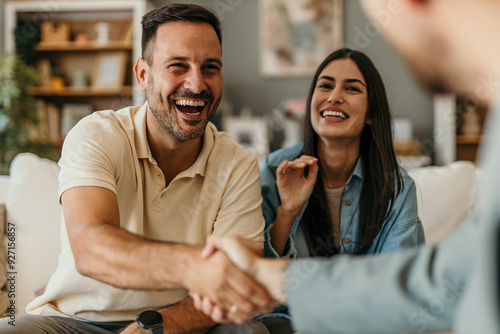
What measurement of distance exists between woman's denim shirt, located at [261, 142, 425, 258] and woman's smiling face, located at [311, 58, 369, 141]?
0.14 metres

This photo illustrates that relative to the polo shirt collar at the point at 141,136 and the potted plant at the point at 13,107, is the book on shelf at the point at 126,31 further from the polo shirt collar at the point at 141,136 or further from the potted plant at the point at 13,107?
the polo shirt collar at the point at 141,136

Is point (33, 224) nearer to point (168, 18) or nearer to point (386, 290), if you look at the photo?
point (168, 18)

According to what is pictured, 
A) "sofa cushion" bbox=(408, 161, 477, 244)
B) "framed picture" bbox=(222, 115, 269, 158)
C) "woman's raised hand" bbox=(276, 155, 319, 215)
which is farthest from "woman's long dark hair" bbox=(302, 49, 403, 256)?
"framed picture" bbox=(222, 115, 269, 158)

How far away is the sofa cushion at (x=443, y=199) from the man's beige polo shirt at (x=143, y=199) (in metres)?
0.72

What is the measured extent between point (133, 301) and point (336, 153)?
832 millimetres

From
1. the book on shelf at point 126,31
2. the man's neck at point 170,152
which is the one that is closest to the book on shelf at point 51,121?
the book on shelf at point 126,31

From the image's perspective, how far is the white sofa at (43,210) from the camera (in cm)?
176

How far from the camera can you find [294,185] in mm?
1626

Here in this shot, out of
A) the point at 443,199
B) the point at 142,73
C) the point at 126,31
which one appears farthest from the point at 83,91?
the point at 443,199

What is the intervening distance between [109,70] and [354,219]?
335cm

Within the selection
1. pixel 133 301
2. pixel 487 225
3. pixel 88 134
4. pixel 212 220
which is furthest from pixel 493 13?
pixel 133 301

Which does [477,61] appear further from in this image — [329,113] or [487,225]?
[487,225]

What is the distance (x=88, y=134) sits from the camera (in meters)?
1.36

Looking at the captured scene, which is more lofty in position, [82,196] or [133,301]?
[82,196]
